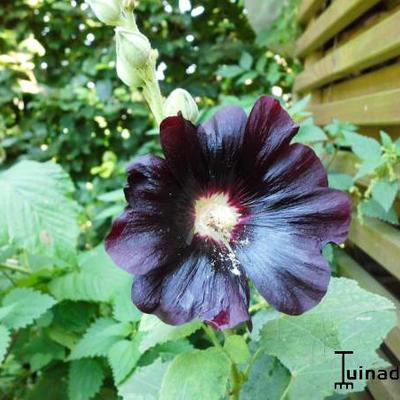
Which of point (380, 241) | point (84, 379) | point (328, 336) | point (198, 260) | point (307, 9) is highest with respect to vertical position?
point (307, 9)

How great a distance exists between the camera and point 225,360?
430 mm

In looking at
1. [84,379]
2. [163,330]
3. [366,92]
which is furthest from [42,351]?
[366,92]

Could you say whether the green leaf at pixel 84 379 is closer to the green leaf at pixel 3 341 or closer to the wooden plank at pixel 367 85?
the green leaf at pixel 3 341

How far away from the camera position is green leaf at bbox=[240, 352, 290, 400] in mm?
583

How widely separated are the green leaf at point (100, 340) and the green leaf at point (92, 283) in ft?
0.20

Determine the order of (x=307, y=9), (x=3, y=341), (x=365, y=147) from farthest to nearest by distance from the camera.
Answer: (x=307, y=9)
(x=365, y=147)
(x=3, y=341)

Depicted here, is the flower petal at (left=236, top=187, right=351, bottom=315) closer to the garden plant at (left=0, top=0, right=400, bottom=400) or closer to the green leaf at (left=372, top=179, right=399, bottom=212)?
the garden plant at (left=0, top=0, right=400, bottom=400)

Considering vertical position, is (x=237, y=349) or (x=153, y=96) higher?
(x=153, y=96)

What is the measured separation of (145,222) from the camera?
0.38 meters

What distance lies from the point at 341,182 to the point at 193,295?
Answer: 1.97 ft

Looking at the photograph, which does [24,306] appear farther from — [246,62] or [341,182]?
[246,62]

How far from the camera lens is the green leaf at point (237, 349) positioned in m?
0.44

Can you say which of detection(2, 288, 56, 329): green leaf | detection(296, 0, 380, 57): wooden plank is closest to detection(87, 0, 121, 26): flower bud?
detection(2, 288, 56, 329): green leaf

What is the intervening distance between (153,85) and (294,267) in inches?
7.9
